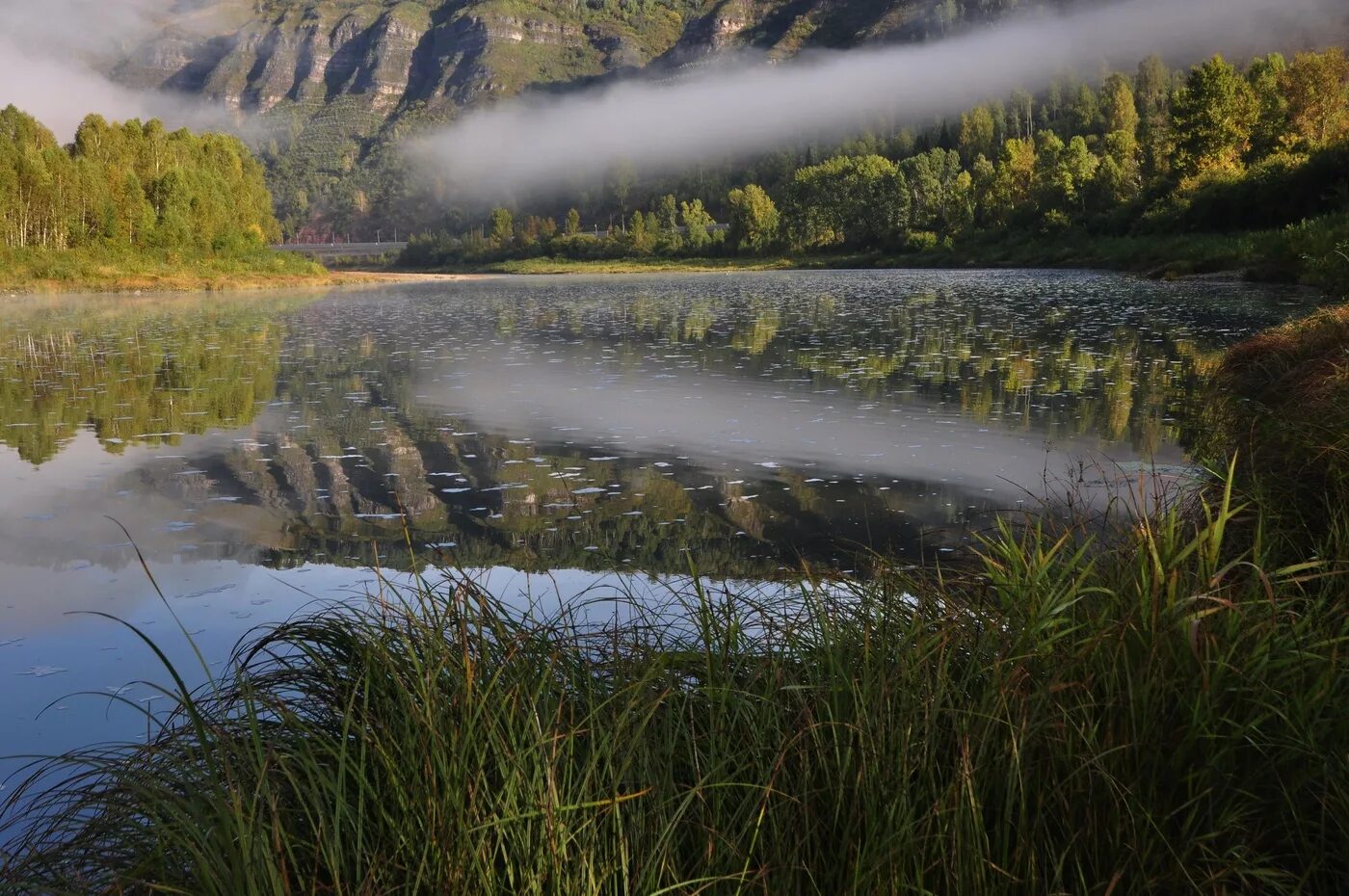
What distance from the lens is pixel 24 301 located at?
39.5 metres

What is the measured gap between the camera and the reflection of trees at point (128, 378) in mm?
11164

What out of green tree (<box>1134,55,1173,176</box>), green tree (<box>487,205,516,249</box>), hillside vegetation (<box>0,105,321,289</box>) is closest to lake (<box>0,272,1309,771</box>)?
hillside vegetation (<box>0,105,321,289</box>)

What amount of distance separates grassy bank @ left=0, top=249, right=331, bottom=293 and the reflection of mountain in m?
28.8

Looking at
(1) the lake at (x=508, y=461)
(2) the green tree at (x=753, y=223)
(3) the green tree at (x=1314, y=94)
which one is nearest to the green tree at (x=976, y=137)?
(2) the green tree at (x=753, y=223)

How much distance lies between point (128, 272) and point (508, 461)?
51.8 m

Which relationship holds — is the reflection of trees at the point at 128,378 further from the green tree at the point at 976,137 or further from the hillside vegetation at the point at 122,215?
the green tree at the point at 976,137

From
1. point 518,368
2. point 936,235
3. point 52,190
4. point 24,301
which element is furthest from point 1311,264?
point 936,235

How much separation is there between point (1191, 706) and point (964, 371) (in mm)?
12116

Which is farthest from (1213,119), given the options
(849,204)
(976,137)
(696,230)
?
(696,230)

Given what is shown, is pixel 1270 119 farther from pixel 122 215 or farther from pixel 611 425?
pixel 122 215

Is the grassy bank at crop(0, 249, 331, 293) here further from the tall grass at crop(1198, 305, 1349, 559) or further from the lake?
the tall grass at crop(1198, 305, 1349, 559)

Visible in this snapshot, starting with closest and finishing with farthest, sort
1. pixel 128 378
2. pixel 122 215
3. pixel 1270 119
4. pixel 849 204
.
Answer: pixel 128 378
pixel 1270 119
pixel 122 215
pixel 849 204

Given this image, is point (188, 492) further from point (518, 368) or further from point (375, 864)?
point (518, 368)

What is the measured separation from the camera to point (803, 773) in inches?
100
